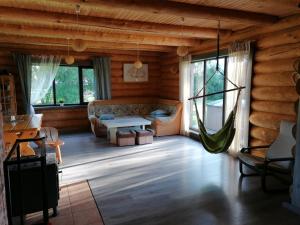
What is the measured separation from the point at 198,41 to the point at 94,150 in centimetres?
328

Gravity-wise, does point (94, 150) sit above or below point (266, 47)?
below

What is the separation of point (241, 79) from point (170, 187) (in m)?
2.23

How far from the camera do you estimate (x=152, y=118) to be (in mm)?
6125

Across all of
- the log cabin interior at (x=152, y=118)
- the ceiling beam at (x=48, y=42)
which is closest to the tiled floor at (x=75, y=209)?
the log cabin interior at (x=152, y=118)

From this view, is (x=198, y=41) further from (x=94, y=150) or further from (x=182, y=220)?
(x=182, y=220)

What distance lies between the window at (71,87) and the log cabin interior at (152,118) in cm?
3

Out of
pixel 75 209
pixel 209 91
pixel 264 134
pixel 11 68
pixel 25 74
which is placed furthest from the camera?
pixel 11 68

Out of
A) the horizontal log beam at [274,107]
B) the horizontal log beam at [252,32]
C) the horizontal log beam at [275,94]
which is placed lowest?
the horizontal log beam at [274,107]

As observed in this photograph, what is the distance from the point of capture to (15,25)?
3.85 m

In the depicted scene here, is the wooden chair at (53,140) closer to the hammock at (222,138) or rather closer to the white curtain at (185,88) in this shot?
the hammock at (222,138)

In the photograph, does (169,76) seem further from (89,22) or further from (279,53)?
(89,22)

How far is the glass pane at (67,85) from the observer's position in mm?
6395

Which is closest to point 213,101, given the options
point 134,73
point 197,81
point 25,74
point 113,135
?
point 197,81

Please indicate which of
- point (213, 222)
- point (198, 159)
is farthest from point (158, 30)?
point (213, 222)
